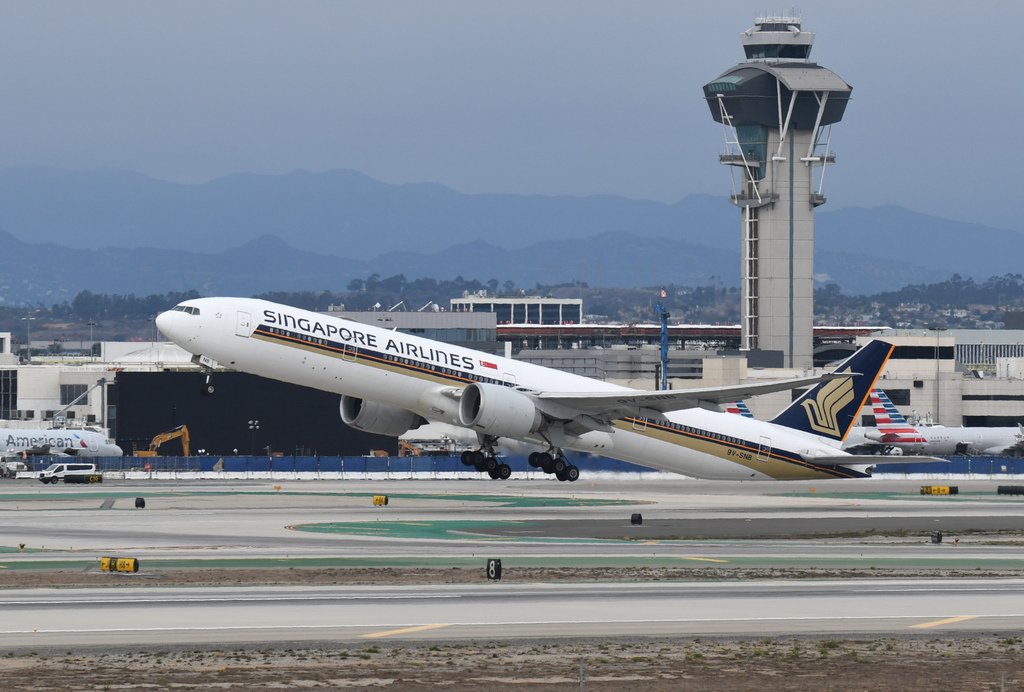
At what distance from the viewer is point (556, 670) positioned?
27.8 metres

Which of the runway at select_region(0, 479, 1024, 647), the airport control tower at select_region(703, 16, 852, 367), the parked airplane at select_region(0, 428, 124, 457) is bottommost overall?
the runway at select_region(0, 479, 1024, 647)

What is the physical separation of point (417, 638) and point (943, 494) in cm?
5788

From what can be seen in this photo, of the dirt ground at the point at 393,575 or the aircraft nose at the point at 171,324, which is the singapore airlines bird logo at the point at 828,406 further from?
the aircraft nose at the point at 171,324

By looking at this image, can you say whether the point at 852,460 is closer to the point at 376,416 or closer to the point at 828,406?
the point at 828,406

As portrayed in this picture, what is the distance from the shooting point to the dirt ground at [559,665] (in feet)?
87.4

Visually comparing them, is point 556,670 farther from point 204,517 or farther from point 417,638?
point 204,517

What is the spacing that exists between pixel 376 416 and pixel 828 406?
80.4 ft

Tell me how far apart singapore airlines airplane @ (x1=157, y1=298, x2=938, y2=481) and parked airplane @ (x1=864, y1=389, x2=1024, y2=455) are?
214 feet

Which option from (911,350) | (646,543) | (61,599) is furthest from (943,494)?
(911,350)

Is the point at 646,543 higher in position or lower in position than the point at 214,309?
lower

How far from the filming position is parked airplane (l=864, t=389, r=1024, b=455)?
13950 cm

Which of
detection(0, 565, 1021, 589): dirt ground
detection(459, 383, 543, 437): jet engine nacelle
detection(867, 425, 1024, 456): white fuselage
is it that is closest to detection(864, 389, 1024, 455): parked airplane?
detection(867, 425, 1024, 456): white fuselage

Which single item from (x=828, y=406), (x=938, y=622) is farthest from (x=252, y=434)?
(x=938, y=622)

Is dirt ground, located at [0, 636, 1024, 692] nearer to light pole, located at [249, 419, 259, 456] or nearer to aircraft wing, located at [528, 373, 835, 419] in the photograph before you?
aircraft wing, located at [528, 373, 835, 419]
